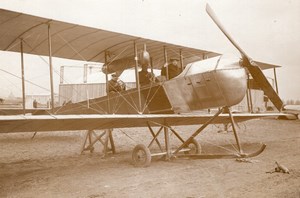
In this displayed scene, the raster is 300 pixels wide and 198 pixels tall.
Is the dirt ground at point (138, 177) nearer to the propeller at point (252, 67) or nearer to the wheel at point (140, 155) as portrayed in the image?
the wheel at point (140, 155)

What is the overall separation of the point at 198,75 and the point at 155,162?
8.96 ft

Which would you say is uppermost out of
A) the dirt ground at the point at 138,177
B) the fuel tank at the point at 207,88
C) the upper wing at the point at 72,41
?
the upper wing at the point at 72,41

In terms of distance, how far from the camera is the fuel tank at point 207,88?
250 inches

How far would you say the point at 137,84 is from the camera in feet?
25.3

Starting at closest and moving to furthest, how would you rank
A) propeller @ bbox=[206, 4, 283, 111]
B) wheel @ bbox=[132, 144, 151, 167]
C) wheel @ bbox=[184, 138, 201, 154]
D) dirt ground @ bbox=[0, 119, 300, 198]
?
dirt ground @ bbox=[0, 119, 300, 198], propeller @ bbox=[206, 4, 283, 111], wheel @ bbox=[132, 144, 151, 167], wheel @ bbox=[184, 138, 201, 154]

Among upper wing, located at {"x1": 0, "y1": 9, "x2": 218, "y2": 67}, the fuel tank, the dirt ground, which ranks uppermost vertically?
upper wing, located at {"x1": 0, "y1": 9, "x2": 218, "y2": 67}

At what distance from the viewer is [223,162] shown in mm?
7523

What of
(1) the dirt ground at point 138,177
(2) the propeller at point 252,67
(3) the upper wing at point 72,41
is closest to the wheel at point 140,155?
(1) the dirt ground at point 138,177

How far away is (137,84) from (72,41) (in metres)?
2.07

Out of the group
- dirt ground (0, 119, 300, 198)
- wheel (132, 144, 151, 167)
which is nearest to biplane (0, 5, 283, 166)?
wheel (132, 144, 151, 167)

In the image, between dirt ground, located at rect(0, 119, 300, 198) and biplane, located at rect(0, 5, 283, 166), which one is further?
biplane, located at rect(0, 5, 283, 166)

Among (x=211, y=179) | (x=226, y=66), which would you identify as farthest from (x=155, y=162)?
(x=226, y=66)

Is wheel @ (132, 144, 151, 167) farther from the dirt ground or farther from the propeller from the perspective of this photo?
the propeller

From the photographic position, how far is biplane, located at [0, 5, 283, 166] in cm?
629
